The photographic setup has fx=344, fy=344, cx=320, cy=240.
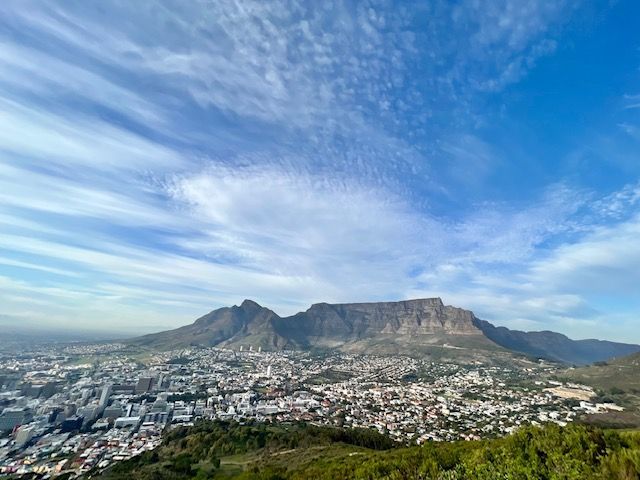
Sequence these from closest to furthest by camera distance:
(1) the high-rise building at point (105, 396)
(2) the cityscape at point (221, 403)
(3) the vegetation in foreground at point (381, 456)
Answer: (3) the vegetation in foreground at point (381, 456)
(2) the cityscape at point (221, 403)
(1) the high-rise building at point (105, 396)

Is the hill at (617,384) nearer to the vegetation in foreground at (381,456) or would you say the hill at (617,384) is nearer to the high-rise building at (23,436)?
the vegetation in foreground at (381,456)

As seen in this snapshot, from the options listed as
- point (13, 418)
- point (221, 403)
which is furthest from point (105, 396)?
point (221, 403)

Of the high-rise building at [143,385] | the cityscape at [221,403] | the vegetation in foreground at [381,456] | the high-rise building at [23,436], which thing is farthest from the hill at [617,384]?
the high-rise building at [143,385]

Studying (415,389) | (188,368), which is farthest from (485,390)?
(188,368)

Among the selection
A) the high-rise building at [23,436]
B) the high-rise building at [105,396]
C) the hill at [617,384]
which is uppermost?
the hill at [617,384]

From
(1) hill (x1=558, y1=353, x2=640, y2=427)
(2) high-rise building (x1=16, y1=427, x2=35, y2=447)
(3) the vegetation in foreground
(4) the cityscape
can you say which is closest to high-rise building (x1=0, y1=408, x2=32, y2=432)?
(4) the cityscape

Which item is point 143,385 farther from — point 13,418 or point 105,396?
point 13,418
